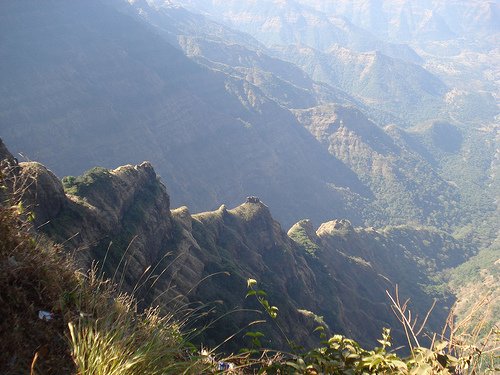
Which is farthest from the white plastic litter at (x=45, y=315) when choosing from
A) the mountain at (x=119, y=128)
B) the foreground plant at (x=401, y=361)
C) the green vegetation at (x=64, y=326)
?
the mountain at (x=119, y=128)

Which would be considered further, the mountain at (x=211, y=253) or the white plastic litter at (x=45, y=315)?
the mountain at (x=211, y=253)

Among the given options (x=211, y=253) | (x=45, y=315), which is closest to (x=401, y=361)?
(x=45, y=315)

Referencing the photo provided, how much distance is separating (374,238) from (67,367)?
400 ft

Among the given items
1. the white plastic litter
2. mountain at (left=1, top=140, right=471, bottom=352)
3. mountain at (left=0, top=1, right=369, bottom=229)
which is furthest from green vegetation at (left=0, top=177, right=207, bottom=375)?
mountain at (left=0, top=1, right=369, bottom=229)

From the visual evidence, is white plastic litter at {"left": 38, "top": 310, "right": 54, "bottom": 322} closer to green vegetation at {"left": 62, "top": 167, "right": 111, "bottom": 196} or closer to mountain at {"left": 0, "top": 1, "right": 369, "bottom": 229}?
green vegetation at {"left": 62, "top": 167, "right": 111, "bottom": 196}

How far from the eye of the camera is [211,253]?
151ft

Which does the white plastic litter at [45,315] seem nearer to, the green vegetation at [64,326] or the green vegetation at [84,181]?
the green vegetation at [64,326]

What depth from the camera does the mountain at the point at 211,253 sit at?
26.1 m

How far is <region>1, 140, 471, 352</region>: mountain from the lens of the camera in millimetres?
26094

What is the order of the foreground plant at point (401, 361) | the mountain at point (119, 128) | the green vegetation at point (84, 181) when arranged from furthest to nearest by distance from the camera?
1. the mountain at point (119, 128)
2. the green vegetation at point (84, 181)
3. the foreground plant at point (401, 361)

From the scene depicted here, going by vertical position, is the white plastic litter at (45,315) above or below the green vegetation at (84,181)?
above

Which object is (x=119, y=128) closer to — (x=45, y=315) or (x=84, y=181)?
(x=84, y=181)

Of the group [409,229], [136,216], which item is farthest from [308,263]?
[409,229]

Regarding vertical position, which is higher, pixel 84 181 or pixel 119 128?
pixel 84 181
